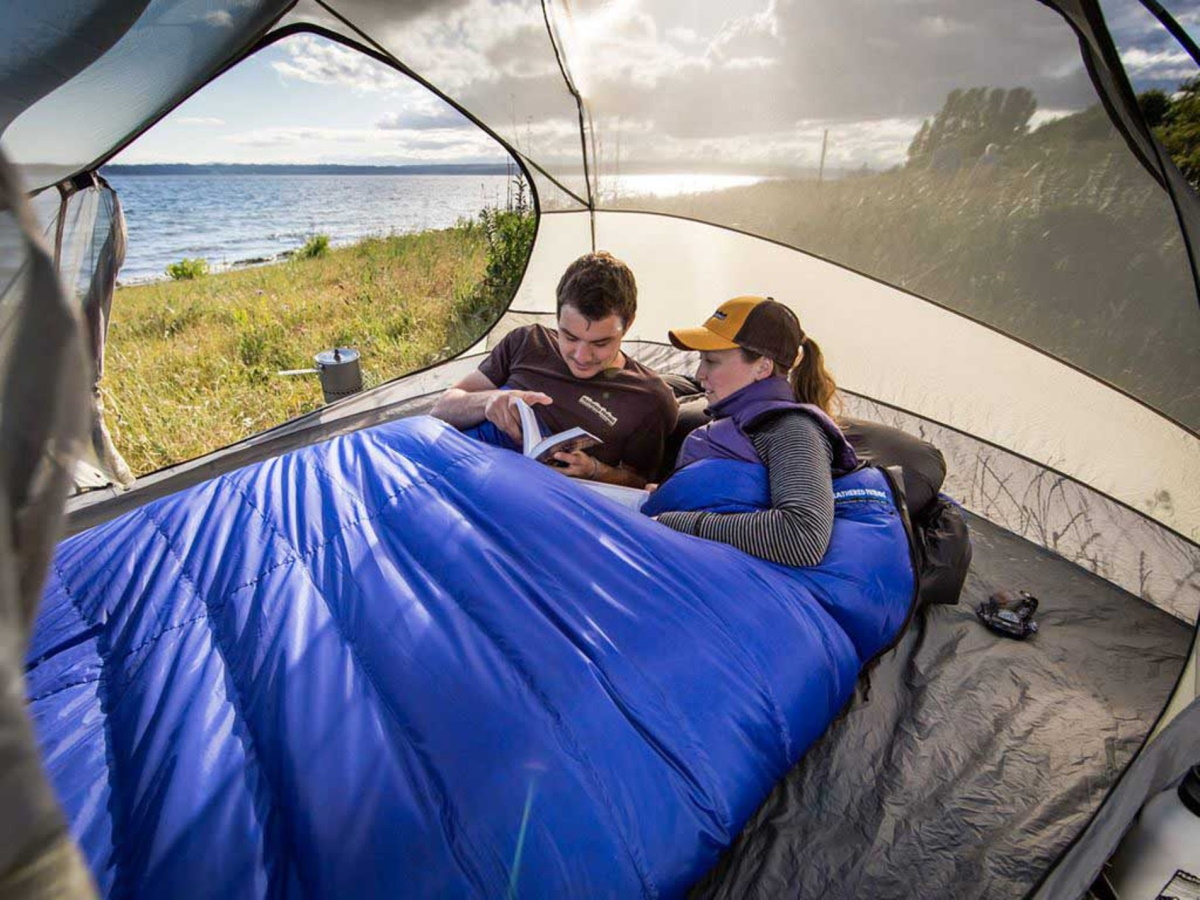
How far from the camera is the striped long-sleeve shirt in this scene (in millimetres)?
1289

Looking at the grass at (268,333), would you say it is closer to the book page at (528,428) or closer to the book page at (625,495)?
the book page at (528,428)

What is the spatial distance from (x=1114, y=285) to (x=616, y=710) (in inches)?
63.8

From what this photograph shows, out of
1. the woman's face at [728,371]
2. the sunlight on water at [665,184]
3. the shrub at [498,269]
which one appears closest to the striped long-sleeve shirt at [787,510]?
A: the woman's face at [728,371]

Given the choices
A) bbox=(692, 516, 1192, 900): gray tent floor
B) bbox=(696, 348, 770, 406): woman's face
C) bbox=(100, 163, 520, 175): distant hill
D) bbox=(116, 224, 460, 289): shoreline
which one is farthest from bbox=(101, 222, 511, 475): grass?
bbox=(100, 163, 520, 175): distant hill

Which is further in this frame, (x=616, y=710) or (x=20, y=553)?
(x=616, y=710)

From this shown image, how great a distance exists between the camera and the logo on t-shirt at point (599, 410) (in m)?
1.97

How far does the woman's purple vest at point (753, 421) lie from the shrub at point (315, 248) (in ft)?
38.4

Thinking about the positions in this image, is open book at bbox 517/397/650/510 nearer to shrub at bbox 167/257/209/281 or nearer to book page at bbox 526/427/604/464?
book page at bbox 526/427/604/464

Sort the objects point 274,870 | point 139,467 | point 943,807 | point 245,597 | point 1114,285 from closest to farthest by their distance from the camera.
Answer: point 274,870 < point 245,597 < point 943,807 < point 1114,285 < point 139,467

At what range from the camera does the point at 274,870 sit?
782 mm

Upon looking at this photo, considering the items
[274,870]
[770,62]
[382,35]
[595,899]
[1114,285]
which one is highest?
[382,35]

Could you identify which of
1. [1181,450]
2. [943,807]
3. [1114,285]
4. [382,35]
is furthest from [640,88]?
[943,807]

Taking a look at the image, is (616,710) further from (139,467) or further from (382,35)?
(139,467)

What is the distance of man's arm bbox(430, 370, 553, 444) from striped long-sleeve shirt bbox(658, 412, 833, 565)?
64cm
